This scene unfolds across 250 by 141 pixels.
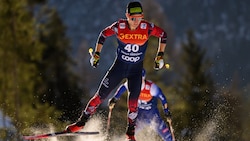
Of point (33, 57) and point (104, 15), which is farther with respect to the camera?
point (104, 15)

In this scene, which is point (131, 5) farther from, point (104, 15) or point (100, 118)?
point (104, 15)

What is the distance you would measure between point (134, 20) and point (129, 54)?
0.65 metres

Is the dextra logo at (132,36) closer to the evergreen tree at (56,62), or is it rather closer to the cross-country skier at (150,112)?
the cross-country skier at (150,112)

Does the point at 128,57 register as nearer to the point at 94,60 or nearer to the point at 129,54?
the point at 129,54

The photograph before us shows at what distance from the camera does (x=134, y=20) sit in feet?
35.7

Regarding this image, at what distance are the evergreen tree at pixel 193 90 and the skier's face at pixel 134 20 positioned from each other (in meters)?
9.46

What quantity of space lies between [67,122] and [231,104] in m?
9.99

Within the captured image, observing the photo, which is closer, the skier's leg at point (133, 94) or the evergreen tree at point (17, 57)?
the skier's leg at point (133, 94)

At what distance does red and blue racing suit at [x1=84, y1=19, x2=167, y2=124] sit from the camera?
435 inches

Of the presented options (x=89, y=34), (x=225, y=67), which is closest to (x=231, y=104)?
(x=225, y=67)

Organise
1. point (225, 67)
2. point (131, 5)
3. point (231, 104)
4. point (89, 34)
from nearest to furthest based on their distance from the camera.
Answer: point (131, 5), point (231, 104), point (225, 67), point (89, 34)

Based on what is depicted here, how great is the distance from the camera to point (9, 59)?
912 inches

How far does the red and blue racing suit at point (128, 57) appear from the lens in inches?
435

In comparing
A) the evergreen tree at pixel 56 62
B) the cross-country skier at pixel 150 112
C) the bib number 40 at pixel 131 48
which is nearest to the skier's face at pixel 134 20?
the bib number 40 at pixel 131 48
